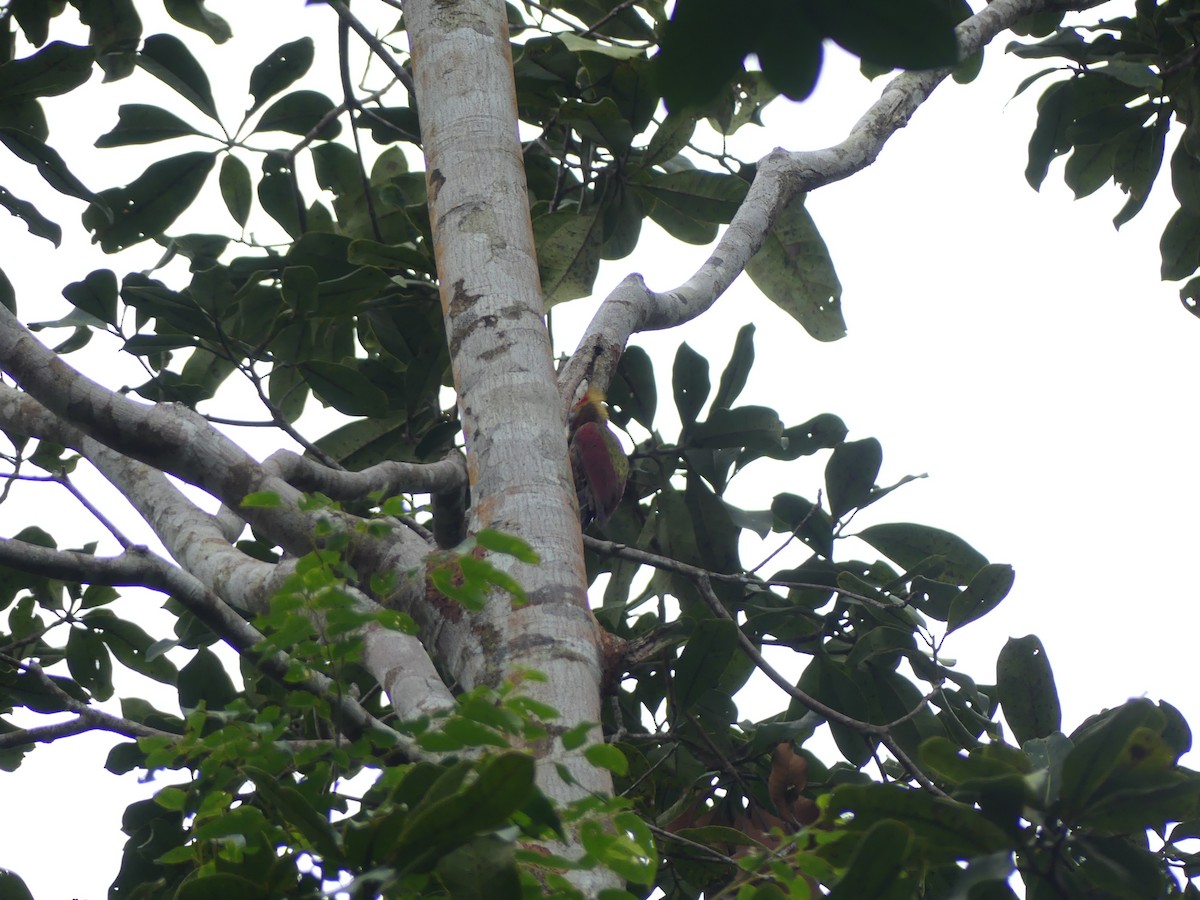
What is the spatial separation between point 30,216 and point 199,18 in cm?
71

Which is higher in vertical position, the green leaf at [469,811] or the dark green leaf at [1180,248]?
the dark green leaf at [1180,248]

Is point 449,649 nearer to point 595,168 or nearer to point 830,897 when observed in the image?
point 830,897

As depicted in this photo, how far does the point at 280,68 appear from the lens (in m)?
2.45

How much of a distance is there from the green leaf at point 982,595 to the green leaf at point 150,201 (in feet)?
5.97

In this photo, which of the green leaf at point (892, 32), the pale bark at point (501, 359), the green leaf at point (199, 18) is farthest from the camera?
the green leaf at point (199, 18)

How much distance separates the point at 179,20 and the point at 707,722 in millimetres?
1911

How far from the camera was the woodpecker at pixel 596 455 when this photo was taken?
6.01 feet

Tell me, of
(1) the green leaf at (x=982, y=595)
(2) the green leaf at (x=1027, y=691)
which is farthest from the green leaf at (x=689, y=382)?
(2) the green leaf at (x=1027, y=691)

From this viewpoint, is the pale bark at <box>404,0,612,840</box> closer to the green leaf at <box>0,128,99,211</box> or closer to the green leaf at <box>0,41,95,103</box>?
the green leaf at <box>0,128,99,211</box>

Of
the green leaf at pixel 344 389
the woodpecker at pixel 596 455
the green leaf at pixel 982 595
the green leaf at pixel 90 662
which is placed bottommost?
the green leaf at pixel 982 595

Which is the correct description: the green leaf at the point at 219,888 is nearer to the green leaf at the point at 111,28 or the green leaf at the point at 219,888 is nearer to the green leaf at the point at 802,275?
the green leaf at the point at 802,275

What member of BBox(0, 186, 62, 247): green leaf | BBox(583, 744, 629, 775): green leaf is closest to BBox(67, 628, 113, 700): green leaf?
BBox(0, 186, 62, 247): green leaf

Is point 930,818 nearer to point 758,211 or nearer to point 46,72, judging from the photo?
point 758,211

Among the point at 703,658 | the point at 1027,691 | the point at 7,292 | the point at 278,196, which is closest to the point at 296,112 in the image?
the point at 278,196
